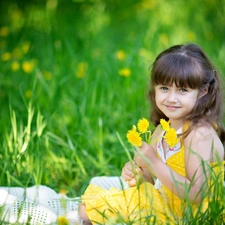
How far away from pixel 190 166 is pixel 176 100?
0.85 ft

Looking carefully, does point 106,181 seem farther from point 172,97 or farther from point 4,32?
point 4,32

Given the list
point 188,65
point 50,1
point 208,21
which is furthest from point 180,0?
point 188,65

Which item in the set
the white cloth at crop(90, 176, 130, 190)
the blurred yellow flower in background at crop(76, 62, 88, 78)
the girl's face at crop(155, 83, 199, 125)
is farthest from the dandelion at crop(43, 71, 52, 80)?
the girl's face at crop(155, 83, 199, 125)

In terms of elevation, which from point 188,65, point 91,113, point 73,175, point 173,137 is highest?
point 188,65

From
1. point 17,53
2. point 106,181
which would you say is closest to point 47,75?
point 17,53

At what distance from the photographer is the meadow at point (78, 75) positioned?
3.09 metres

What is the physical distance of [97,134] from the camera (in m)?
3.44

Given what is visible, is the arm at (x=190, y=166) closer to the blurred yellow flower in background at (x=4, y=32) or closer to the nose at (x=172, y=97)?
the nose at (x=172, y=97)

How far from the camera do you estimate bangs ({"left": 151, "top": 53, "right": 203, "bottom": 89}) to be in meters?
2.34

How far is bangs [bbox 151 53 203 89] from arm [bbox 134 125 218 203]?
0.20 meters

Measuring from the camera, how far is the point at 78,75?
3.93 metres

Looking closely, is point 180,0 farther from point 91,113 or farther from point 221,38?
point 91,113

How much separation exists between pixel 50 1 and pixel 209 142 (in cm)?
448

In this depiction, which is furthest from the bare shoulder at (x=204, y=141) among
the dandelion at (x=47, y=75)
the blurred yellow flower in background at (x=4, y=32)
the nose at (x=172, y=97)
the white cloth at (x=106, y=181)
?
the blurred yellow flower in background at (x=4, y=32)
